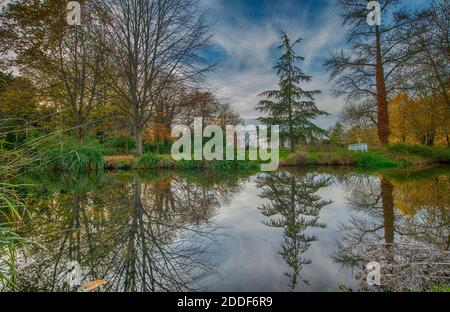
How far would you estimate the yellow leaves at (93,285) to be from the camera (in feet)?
4.87

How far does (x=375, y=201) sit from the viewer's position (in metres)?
3.99

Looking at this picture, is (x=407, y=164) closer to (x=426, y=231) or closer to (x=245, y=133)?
(x=426, y=231)

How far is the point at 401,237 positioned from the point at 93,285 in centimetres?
251

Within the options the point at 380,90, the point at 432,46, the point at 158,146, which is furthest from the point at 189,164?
the point at 432,46

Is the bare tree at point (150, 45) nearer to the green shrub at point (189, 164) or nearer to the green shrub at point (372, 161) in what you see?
the green shrub at point (189, 164)

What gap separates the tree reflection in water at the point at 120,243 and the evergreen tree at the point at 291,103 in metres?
15.4

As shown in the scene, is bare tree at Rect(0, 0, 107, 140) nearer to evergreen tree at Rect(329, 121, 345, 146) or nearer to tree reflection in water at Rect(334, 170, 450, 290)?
tree reflection in water at Rect(334, 170, 450, 290)

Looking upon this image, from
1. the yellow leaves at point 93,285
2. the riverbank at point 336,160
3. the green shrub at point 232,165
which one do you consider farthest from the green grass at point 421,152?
the yellow leaves at point 93,285

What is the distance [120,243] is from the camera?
2.19 meters

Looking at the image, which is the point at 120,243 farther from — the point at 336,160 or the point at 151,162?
the point at 336,160

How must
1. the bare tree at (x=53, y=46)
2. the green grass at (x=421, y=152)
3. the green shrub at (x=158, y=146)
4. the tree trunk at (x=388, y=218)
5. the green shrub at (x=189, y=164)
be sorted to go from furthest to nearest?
the green shrub at (x=158, y=146) < the green grass at (x=421, y=152) < the green shrub at (x=189, y=164) < the bare tree at (x=53, y=46) < the tree trunk at (x=388, y=218)

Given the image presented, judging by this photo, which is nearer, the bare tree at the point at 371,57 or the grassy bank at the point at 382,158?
the grassy bank at the point at 382,158

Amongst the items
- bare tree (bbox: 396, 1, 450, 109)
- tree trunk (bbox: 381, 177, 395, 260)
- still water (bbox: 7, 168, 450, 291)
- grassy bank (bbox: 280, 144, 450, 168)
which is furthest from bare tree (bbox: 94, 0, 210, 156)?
tree trunk (bbox: 381, 177, 395, 260)

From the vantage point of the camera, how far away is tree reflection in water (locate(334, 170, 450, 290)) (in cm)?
160
